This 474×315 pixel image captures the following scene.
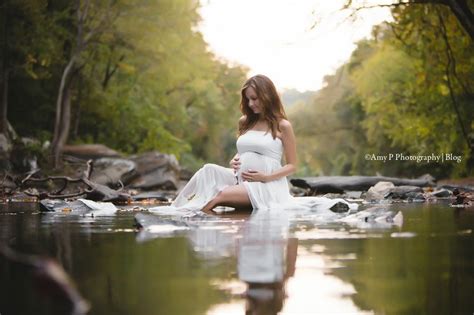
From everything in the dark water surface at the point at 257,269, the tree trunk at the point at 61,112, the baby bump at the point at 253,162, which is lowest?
the dark water surface at the point at 257,269

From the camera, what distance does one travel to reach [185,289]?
9.04ft

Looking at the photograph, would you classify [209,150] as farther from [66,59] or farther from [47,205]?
[47,205]

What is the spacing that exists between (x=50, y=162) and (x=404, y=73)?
23.2 metres

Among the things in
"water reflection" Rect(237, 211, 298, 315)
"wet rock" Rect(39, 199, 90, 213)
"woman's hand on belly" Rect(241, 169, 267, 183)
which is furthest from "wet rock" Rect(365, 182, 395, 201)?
"water reflection" Rect(237, 211, 298, 315)

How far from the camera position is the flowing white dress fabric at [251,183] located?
30.5 ft

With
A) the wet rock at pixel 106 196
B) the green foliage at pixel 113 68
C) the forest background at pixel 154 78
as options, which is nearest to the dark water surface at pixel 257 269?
the wet rock at pixel 106 196

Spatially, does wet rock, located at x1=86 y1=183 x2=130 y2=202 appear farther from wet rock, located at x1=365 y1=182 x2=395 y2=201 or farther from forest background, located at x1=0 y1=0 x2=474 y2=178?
forest background, located at x1=0 y1=0 x2=474 y2=178

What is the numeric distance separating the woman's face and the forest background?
17.0 ft

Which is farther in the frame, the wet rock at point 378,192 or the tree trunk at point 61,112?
the tree trunk at point 61,112

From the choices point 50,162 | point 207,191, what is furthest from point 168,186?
point 207,191

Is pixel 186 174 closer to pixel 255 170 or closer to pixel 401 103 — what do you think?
pixel 401 103

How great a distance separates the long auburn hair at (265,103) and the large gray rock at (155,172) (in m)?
13.5

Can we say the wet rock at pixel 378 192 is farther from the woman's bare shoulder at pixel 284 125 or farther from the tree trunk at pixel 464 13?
the woman's bare shoulder at pixel 284 125

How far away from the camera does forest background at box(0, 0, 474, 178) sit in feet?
60.6
